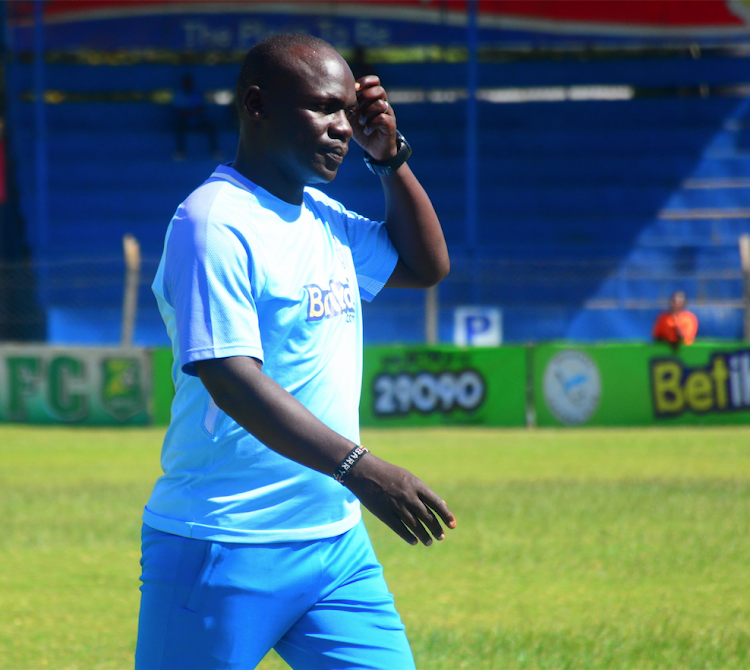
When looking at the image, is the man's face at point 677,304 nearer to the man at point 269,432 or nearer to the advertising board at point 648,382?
the advertising board at point 648,382

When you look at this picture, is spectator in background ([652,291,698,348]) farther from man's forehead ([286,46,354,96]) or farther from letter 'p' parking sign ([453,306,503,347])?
man's forehead ([286,46,354,96])

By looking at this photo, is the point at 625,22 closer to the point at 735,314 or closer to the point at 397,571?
the point at 735,314

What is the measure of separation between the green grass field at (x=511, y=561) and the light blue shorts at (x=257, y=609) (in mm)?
2173

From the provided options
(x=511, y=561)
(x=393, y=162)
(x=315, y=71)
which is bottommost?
(x=511, y=561)

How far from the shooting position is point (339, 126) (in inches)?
86.5

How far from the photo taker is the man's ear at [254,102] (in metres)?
2.18

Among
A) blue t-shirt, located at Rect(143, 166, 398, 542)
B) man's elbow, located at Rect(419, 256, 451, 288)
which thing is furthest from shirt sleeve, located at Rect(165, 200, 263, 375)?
man's elbow, located at Rect(419, 256, 451, 288)

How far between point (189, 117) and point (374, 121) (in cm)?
1891

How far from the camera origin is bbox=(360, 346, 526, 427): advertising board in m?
12.8

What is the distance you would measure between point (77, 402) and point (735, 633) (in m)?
10.3

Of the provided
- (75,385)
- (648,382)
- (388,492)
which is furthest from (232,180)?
(75,385)

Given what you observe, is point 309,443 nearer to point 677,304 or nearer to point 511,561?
point 511,561

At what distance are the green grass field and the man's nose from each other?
2.81 m

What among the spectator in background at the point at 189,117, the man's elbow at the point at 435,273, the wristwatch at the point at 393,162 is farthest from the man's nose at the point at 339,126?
the spectator in background at the point at 189,117
